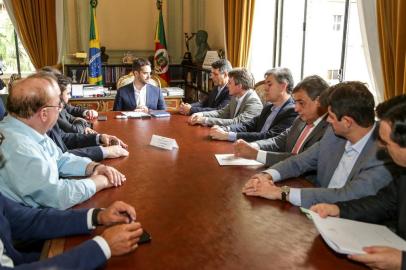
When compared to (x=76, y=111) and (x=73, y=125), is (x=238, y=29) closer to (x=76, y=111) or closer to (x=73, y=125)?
(x=76, y=111)

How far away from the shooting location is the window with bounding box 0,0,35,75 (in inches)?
239

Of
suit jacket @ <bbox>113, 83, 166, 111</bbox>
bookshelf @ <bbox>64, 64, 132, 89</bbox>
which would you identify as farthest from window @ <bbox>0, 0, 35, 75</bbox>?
suit jacket @ <bbox>113, 83, 166, 111</bbox>

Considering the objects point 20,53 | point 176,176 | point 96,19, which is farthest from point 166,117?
point 20,53

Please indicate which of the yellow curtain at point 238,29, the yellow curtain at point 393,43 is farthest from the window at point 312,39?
the yellow curtain at point 393,43

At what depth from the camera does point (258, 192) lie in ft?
5.64

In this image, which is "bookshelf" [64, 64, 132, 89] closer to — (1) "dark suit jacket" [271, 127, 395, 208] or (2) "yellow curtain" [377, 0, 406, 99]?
(2) "yellow curtain" [377, 0, 406, 99]

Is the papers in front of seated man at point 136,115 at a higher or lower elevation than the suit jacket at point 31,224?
higher

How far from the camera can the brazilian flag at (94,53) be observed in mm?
5906

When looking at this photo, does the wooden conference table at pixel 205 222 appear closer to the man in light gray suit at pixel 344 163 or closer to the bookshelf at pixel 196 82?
the man in light gray suit at pixel 344 163

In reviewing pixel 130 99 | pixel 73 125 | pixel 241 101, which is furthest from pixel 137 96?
pixel 241 101

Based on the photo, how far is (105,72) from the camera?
630 centimetres

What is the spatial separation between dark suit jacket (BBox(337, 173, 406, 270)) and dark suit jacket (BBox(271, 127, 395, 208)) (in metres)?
0.05

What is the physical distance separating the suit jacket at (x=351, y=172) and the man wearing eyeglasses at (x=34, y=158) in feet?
2.92

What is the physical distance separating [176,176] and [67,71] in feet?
15.5
